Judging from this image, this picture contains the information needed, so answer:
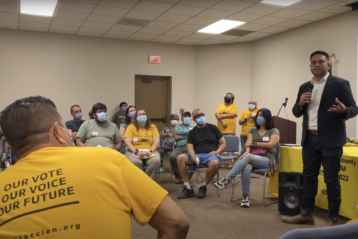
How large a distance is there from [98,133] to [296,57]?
494cm

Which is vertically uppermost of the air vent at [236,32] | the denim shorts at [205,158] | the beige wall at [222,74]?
the air vent at [236,32]

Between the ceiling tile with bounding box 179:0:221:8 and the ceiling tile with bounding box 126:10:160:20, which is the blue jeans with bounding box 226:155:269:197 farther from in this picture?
the ceiling tile with bounding box 126:10:160:20

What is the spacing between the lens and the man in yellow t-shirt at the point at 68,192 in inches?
38.0

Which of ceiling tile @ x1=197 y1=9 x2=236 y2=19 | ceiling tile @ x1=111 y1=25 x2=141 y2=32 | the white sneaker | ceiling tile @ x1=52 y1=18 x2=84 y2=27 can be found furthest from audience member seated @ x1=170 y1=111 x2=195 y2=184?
ceiling tile @ x1=52 y1=18 x2=84 y2=27

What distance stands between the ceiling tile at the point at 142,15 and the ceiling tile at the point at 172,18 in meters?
0.13

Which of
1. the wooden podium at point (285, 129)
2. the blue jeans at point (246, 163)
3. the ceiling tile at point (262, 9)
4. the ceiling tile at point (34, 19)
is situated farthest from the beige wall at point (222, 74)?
the blue jeans at point (246, 163)

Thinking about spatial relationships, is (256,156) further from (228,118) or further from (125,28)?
(125,28)

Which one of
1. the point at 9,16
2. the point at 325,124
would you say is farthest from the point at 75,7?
the point at 325,124

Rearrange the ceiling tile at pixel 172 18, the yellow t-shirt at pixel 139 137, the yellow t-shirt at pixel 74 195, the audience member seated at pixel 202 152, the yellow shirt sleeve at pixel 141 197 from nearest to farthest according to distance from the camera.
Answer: the yellow t-shirt at pixel 74 195, the yellow shirt sleeve at pixel 141 197, the audience member seated at pixel 202 152, the yellow t-shirt at pixel 139 137, the ceiling tile at pixel 172 18

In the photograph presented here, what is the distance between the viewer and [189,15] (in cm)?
676

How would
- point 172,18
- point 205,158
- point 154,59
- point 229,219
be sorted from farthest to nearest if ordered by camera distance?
1. point 154,59
2. point 172,18
3. point 205,158
4. point 229,219

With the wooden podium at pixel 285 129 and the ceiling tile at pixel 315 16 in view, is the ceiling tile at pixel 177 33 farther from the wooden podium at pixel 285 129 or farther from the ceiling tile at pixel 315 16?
the wooden podium at pixel 285 129

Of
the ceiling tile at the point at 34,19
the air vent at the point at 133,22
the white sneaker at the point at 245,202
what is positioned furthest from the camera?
the air vent at the point at 133,22

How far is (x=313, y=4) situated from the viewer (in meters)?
6.07
